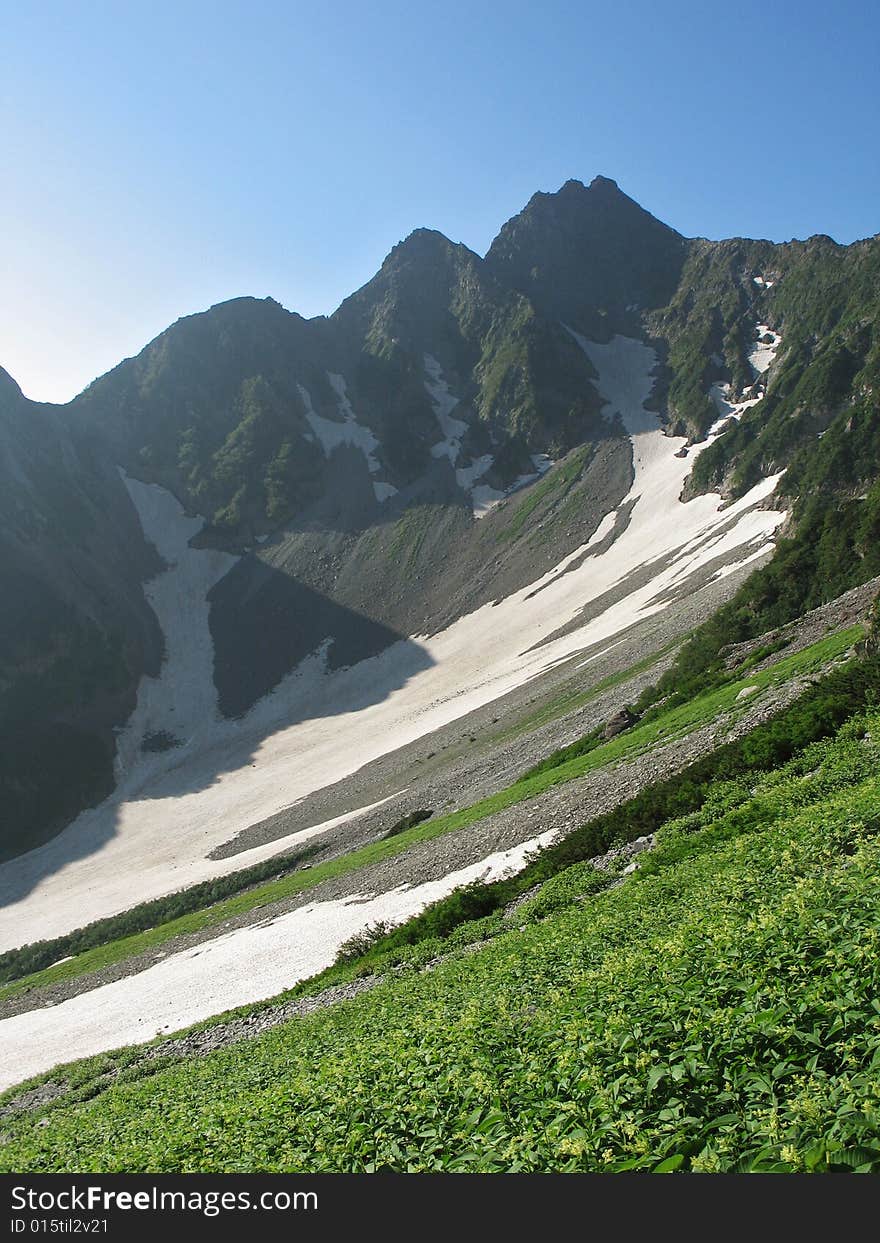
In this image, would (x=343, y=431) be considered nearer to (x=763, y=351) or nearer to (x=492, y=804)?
(x=763, y=351)

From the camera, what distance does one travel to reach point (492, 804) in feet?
115

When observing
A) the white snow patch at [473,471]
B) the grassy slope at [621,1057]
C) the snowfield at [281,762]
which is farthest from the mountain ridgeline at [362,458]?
the grassy slope at [621,1057]

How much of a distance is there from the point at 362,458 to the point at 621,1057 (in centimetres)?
15804

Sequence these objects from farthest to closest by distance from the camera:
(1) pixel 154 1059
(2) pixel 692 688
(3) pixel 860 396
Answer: (3) pixel 860 396
(2) pixel 692 688
(1) pixel 154 1059

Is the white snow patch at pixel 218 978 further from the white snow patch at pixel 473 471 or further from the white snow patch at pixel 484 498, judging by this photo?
the white snow patch at pixel 473 471

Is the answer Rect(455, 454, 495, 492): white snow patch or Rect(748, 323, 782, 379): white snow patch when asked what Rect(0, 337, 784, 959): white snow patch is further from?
Rect(748, 323, 782, 379): white snow patch

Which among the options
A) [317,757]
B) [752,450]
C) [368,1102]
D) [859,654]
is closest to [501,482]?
[752,450]

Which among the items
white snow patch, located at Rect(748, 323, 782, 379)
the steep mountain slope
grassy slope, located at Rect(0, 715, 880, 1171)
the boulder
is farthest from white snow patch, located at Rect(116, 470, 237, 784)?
white snow patch, located at Rect(748, 323, 782, 379)

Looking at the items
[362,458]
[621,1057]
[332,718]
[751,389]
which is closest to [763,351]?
[751,389]

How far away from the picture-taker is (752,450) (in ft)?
362

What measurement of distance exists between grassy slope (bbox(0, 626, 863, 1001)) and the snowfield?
5528 mm

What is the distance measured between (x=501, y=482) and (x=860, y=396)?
211 ft

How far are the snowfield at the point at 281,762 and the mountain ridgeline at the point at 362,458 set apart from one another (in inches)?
213

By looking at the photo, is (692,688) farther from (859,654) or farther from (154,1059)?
(154,1059)
